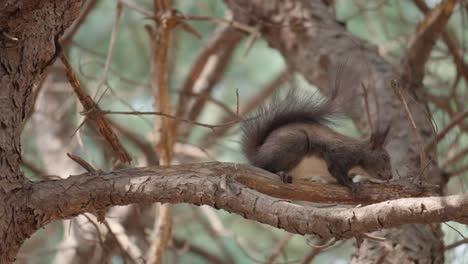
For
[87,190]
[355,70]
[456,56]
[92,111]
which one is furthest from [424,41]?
[87,190]

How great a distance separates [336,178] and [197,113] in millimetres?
1671

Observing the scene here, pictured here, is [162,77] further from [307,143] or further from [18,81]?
[18,81]

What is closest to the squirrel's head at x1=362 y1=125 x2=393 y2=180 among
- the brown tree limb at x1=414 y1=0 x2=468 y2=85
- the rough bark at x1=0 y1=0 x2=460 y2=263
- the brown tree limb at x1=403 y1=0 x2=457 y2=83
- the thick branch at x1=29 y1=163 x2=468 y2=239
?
the brown tree limb at x1=403 y1=0 x2=457 y2=83

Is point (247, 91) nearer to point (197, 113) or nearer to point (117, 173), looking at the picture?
point (197, 113)

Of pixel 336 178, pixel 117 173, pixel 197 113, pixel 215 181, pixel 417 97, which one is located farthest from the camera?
pixel 197 113

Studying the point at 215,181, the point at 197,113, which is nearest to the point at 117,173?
the point at 215,181

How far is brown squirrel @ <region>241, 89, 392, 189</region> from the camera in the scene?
10.1 ft

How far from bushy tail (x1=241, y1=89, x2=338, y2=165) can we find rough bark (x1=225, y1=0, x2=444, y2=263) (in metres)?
0.19

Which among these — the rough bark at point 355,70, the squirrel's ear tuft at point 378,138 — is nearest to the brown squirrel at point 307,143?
the squirrel's ear tuft at point 378,138

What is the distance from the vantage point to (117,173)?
1962 mm

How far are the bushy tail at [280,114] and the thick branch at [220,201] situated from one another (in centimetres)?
106

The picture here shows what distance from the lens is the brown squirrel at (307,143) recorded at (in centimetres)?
309

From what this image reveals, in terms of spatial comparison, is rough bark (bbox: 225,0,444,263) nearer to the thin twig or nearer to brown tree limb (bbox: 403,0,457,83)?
brown tree limb (bbox: 403,0,457,83)

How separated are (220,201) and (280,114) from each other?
149 centimetres
